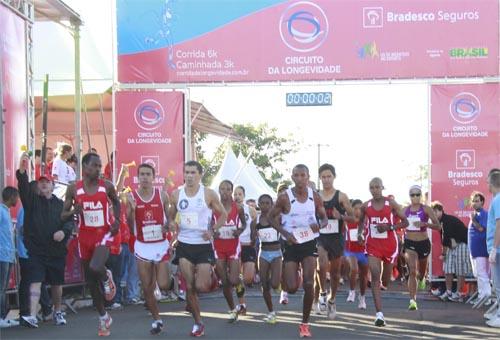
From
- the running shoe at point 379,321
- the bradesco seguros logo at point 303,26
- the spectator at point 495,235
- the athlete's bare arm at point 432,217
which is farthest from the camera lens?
the bradesco seguros logo at point 303,26

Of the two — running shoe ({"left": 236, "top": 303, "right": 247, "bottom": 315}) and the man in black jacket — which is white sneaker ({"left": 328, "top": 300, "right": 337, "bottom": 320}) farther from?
the man in black jacket

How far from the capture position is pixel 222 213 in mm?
10453

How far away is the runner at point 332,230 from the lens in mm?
12219

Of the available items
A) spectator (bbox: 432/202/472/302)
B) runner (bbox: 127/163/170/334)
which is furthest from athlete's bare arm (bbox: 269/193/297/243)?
spectator (bbox: 432/202/472/302)

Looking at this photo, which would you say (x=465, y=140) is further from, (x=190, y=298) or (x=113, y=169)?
(x=190, y=298)

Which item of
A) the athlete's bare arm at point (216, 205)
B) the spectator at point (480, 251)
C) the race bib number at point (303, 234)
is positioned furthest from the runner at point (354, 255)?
the athlete's bare arm at point (216, 205)

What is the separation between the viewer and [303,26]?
1708cm

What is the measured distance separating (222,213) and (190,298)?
108 cm

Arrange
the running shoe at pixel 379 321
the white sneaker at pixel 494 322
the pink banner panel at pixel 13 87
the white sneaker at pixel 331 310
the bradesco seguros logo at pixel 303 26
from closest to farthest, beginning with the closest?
the running shoe at pixel 379 321, the white sneaker at pixel 494 322, the white sneaker at pixel 331 310, the pink banner panel at pixel 13 87, the bradesco seguros logo at pixel 303 26

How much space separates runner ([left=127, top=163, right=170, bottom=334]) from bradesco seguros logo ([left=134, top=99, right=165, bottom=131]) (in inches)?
274

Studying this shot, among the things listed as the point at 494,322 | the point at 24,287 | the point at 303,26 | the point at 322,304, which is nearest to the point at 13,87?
the point at 24,287

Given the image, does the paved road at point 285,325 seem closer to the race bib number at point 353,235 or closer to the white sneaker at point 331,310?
the white sneaker at point 331,310

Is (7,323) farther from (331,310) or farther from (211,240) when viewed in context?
(331,310)

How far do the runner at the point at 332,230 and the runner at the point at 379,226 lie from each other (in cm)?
32
